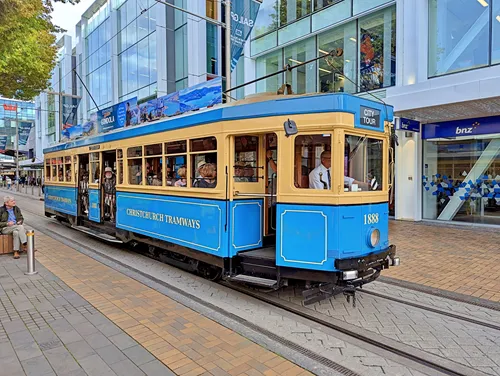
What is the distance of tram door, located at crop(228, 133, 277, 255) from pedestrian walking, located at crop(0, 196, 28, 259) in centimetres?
513

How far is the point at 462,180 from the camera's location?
1247 centimetres

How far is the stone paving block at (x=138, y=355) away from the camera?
3.47 m

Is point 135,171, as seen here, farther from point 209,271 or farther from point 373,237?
point 373,237

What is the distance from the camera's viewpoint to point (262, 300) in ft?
17.3

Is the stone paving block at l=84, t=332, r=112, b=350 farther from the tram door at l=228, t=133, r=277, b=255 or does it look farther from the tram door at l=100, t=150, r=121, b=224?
the tram door at l=100, t=150, r=121, b=224

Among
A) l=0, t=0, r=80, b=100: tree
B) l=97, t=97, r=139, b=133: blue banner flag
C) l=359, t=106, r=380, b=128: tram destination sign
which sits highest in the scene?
l=0, t=0, r=80, b=100: tree

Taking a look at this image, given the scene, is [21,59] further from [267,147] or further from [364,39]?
[364,39]

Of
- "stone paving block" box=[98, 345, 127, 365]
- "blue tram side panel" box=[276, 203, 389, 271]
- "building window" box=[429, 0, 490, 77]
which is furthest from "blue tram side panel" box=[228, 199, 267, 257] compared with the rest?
"building window" box=[429, 0, 490, 77]

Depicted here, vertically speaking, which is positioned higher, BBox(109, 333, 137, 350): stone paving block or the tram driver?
the tram driver

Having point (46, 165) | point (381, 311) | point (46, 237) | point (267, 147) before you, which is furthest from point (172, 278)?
point (46, 165)

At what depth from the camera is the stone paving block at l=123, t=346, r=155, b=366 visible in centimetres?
347

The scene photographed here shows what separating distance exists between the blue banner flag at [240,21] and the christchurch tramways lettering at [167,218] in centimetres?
519

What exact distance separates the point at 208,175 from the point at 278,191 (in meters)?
1.28

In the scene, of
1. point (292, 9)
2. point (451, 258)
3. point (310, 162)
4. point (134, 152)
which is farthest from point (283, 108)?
point (292, 9)
